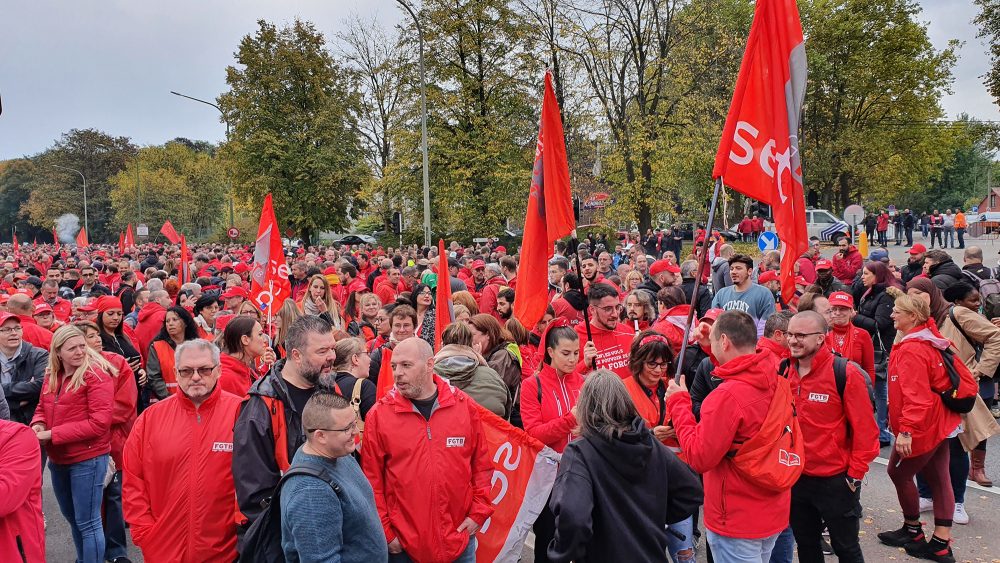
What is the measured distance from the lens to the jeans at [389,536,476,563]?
12.2 feet

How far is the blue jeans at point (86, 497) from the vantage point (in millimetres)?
5031

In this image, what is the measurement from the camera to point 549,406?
15.1ft

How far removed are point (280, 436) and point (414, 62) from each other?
30.6m

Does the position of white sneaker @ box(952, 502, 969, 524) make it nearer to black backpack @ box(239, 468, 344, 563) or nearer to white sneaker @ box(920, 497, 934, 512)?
white sneaker @ box(920, 497, 934, 512)

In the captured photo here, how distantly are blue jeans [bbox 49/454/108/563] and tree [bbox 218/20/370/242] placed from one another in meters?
38.1

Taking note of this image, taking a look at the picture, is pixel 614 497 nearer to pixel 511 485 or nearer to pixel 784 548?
pixel 511 485

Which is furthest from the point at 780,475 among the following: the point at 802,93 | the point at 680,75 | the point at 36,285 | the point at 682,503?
the point at 680,75

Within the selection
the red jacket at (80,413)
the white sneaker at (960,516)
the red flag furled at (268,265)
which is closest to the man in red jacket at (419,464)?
the red jacket at (80,413)

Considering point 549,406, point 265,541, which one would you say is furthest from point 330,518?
point 549,406

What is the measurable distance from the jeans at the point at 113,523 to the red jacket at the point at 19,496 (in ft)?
7.78

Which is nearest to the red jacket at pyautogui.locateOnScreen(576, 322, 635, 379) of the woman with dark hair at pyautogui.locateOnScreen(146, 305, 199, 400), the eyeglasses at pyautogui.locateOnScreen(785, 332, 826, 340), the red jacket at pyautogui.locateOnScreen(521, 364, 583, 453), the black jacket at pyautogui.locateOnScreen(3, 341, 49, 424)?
the red jacket at pyautogui.locateOnScreen(521, 364, 583, 453)

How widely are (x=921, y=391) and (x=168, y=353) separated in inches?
243

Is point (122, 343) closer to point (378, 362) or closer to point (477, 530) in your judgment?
point (378, 362)

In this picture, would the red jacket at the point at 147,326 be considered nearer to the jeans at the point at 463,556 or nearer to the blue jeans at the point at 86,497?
the blue jeans at the point at 86,497
